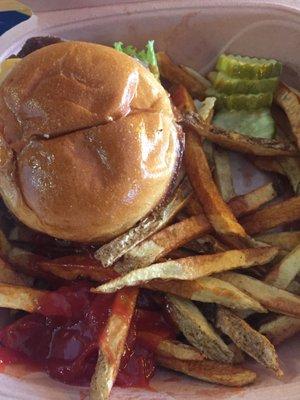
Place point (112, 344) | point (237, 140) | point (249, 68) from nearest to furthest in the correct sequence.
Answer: point (112, 344) < point (237, 140) < point (249, 68)

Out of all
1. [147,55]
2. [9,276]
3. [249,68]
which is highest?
[147,55]

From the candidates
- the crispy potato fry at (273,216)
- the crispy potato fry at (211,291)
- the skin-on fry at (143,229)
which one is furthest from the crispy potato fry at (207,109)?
the crispy potato fry at (211,291)

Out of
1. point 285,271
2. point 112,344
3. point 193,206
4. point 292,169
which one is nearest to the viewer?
point 112,344

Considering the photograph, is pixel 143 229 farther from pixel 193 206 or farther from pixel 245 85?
pixel 245 85

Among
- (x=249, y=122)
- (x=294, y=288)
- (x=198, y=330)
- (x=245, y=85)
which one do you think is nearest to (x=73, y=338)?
(x=198, y=330)

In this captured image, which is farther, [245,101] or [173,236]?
[245,101]

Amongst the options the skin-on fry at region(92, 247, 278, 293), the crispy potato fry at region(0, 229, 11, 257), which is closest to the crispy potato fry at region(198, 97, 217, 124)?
the skin-on fry at region(92, 247, 278, 293)

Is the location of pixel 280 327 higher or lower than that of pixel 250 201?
lower

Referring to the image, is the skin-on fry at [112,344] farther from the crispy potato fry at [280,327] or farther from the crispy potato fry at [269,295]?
the crispy potato fry at [280,327]

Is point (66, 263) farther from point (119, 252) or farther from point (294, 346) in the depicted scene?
point (294, 346)
